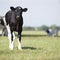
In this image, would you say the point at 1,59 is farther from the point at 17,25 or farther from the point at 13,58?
the point at 17,25

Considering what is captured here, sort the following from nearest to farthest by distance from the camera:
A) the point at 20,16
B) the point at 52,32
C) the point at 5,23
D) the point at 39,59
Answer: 1. the point at 39,59
2. the point at 20,16
3. the point at 5,23
4. the point at 52,32

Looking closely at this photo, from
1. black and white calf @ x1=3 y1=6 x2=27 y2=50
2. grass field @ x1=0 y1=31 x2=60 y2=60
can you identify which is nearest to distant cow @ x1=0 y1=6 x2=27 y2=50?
black and white calf @ x1=3 y1=6 x2=27 y2=50

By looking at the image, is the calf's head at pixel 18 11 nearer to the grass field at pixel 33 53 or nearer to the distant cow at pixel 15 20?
Answer: the distant cow at pixel 15 20

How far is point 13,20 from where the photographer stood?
60.1 feet

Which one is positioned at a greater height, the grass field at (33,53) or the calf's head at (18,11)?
the calf's head at (18,11)

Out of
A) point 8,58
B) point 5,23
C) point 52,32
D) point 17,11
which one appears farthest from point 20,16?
point 52,32

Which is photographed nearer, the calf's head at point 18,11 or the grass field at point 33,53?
the grass field at point 33,53

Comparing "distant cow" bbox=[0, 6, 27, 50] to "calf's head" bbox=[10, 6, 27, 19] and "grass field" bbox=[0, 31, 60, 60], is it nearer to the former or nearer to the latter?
"calf's head" bbox=[10, 6, 27, 19]

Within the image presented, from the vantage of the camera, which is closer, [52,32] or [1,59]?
[1,59]

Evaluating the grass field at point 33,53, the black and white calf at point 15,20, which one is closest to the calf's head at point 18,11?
the black and white calf at point 15,20

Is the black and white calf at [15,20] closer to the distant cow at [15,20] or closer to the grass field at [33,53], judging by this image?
the distant cow at [15,20]

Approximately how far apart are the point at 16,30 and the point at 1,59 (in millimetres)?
4643

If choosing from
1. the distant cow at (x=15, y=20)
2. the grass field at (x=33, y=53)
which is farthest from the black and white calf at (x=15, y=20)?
the grass field at (x=33, y=53)

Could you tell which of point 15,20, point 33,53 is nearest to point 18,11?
point 15,20
